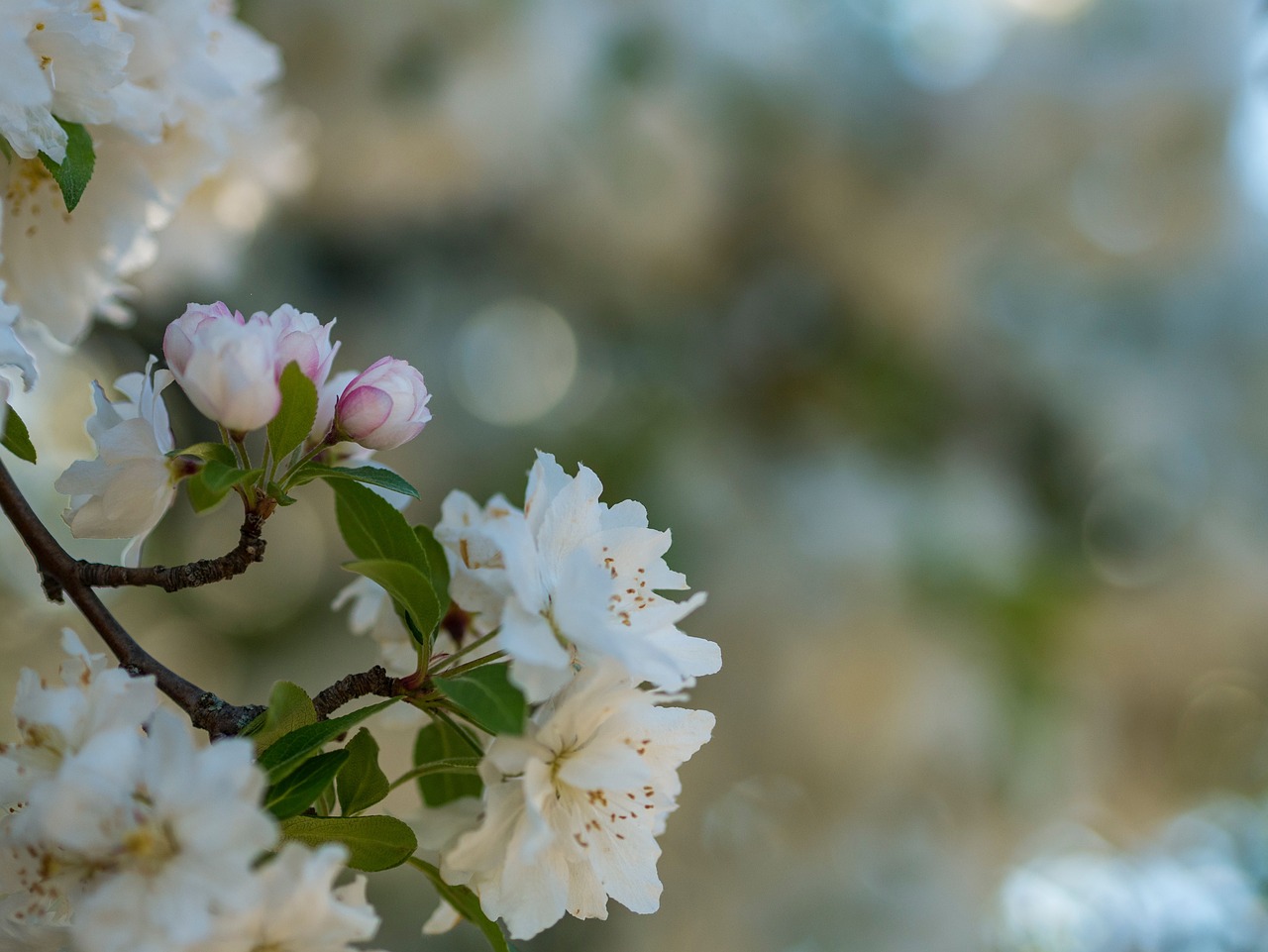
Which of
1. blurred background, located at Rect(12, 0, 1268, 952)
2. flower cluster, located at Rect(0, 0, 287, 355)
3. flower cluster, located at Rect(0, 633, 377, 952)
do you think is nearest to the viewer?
flower cluster, located at Rect(0, 633, 377, 952)

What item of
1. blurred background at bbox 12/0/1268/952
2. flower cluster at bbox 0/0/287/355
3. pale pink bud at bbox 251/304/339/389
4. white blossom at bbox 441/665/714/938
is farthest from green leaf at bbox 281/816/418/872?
blurred background at bbox 12/0/1268/952

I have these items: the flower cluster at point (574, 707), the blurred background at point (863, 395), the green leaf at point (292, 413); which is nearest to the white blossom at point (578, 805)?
the flower cluster at point (574, 707)

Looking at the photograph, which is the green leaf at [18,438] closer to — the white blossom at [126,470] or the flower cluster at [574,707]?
the white blossom at [126,470]

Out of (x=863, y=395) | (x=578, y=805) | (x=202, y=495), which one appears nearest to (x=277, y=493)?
(x=202, y=495)

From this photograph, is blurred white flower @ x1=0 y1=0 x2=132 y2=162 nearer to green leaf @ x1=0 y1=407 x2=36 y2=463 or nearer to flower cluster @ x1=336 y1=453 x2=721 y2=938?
green leaf @ x1=0 y1=407 x2=36 y2=463

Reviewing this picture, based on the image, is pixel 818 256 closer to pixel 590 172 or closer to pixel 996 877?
pixel 590 172

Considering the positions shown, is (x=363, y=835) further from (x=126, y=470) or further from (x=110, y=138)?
(x=110, y=138)

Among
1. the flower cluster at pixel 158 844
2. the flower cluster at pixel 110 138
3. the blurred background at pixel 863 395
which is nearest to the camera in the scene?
the flower cluster at pixel 158 844
